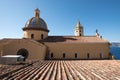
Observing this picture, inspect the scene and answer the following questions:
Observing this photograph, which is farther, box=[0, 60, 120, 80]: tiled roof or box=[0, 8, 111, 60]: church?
box=[0, 8, 111, 60]: church

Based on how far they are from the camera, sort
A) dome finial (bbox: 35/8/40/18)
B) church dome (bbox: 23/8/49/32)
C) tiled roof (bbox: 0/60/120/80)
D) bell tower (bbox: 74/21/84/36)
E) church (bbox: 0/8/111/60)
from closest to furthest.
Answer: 1. tiled roof (bbox: 0/60/120/80)
2. church (bbox: 0/8/111/60)
3. church dome (bbox: 23/8/49/32)
4. dome finial (bbox: 35/8/40/18)
5. bell tower (bbox: 74/21/84/36)

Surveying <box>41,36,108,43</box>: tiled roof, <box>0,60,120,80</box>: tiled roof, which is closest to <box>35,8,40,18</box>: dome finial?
<box>41,36,108,43</box>: tiled roof

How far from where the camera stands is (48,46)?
114ft

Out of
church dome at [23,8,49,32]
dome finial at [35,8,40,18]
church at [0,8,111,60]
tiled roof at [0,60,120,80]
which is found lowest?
tiled roof at [0,60,120,80]

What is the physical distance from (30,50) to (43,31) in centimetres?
732

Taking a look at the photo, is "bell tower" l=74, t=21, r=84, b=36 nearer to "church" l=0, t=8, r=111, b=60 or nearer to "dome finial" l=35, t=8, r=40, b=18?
"church" l=0, t=8, r=111, b=60

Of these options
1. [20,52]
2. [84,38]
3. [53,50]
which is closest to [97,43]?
[84,38]

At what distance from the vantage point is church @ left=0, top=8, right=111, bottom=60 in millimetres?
31484

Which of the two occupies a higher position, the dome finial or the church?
the dome finial

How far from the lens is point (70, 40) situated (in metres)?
35.8

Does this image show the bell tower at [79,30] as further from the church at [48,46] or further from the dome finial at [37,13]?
the dome finial at [37,13]

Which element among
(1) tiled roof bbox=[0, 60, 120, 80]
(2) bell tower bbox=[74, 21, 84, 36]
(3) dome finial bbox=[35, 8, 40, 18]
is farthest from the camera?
(2) bell tower bbox=[74, 21, 84, 36]

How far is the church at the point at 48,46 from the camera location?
3148 centimetres

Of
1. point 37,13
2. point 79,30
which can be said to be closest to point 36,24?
point 37,13
